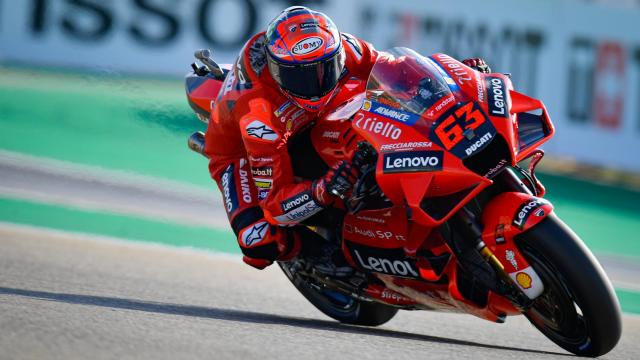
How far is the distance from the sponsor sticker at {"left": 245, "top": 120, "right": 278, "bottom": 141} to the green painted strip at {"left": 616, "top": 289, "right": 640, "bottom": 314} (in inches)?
137

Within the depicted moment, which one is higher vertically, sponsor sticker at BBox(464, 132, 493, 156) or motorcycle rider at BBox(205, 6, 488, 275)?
sponsor sticker at BBox(464, 132, 493, 156)

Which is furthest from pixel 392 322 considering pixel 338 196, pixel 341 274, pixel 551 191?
pixel 551 191

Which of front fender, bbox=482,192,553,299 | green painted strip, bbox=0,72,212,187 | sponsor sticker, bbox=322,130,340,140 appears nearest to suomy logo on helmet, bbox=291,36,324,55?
sponsor sticker, bbox=322,130,340,140

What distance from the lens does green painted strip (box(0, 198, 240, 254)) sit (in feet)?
28.5

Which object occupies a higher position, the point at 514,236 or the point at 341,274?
the point at 514,236

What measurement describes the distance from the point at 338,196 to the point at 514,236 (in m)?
→ 0.90

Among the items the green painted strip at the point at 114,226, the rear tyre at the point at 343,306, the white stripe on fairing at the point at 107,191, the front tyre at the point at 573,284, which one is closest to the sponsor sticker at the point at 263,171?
the rear tyre at the point at 343,306

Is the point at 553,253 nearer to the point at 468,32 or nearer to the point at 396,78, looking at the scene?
the point at 396,78

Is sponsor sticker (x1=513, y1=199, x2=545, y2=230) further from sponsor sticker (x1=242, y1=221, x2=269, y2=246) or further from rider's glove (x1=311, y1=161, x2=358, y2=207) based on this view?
sponsor sticker (x1=242, y1=221, x2=269, y2=246)

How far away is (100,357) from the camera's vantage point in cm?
387

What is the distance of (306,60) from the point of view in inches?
203

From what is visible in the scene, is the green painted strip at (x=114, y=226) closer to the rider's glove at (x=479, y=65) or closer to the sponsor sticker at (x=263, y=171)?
the sponsor sticker at (x=263, y=171)

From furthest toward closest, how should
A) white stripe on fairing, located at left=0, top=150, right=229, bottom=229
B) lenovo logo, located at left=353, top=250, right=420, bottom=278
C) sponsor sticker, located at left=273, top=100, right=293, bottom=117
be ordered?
white stripe on fairing, located at left=0, top=150, right=229, bottom=229 → sponsor sticker, located at left=273, top=100, right=293, bottom=117 → lenovo logo, located at left=353, top=250, right=420, bottom=278

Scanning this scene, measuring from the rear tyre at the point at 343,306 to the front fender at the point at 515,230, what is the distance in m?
1.51
